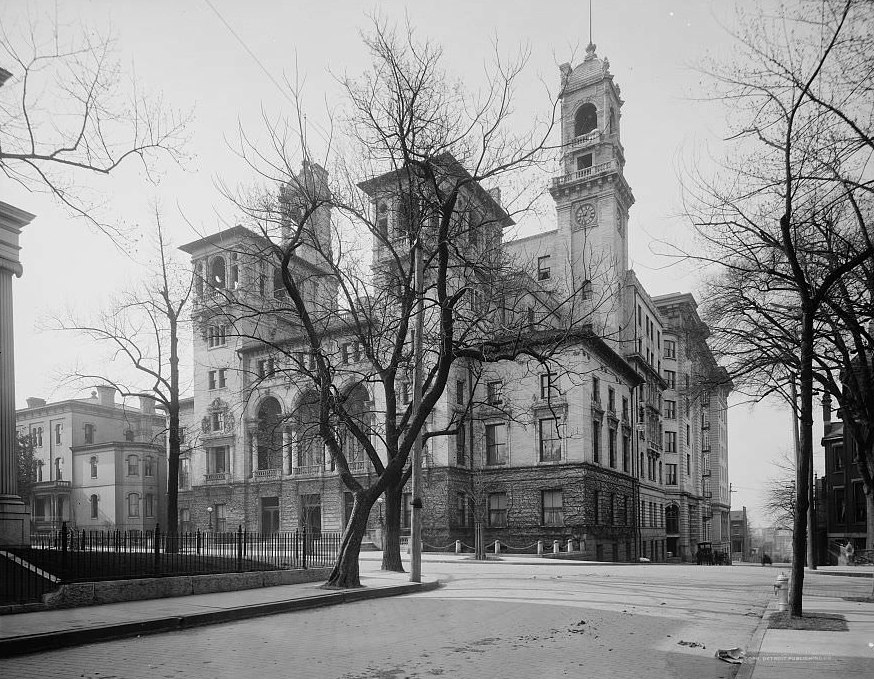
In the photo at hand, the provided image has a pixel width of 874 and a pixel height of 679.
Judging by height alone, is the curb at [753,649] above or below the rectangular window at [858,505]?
above

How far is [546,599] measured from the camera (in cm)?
1561

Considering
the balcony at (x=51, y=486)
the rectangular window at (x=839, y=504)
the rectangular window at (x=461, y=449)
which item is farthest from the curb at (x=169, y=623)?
the balcony at (x=51, y=486)

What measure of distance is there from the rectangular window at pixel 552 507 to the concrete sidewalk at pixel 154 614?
29.1 metres

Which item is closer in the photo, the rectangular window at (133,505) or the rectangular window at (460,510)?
the rectangular window at (460,510)

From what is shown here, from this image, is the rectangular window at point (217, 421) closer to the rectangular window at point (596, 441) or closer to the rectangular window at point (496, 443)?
the rectangular window at point (496, 443)

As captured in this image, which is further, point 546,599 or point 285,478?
point 285,478

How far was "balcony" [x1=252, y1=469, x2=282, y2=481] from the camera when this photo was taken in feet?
176

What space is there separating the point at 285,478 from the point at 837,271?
46.0 m

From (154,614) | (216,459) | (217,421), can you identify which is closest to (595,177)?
(217,421)

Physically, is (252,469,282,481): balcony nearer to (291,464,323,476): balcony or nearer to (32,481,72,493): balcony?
(291,464,323,476): balcony

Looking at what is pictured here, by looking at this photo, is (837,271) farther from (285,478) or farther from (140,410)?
(140,410)

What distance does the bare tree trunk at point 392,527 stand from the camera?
20.0 metres

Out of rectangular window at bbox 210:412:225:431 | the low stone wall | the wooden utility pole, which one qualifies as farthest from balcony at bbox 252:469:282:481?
the wooden utility pole

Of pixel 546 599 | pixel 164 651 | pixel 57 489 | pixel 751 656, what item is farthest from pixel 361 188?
pixel 57 489
